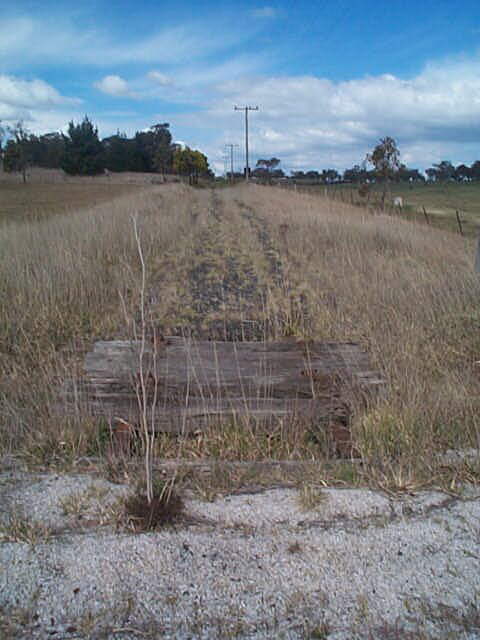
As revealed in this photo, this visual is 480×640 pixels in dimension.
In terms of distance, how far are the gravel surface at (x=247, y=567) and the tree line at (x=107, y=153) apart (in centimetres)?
7884

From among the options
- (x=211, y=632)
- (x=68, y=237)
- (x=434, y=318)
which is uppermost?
(x=68, y=237)

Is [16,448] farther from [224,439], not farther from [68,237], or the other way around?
[68,237]

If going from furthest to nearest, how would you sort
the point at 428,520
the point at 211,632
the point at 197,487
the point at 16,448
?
the point at 16,448
the point at 197,487
the point at 428,520
the point at 211,632

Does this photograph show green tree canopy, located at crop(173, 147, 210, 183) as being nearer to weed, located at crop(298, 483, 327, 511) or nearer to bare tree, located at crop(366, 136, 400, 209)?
bare tree, located at crop(366, 136, 400, 209)

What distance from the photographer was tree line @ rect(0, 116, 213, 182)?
84.9 metres

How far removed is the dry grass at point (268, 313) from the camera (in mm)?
3111

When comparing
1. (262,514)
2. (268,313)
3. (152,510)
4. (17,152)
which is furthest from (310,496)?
(17,152)

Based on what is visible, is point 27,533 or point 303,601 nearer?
point 303,601

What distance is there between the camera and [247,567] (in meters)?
2.07

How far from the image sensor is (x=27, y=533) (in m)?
2.25

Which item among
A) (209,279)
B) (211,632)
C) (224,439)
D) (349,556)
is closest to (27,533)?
(211,632)

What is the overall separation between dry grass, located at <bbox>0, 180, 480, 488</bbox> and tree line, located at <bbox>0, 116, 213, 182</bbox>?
71.2 m

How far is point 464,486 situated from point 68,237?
940 cm

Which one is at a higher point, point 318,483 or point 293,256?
point 293,256
